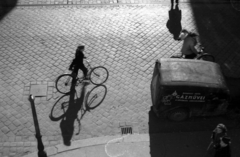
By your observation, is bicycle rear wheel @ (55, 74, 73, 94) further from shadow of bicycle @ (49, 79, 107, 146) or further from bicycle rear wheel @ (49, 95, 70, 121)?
bicycle rear wheel @ (49, 95, 70, 121)

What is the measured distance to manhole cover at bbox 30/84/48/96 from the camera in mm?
11781

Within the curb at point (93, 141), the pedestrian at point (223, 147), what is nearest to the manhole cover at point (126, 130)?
the curb at point (93, 141)

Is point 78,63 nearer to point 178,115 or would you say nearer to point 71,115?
point 71,115

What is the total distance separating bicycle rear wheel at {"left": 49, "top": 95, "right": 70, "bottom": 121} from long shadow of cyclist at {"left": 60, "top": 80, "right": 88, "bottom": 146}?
14 cm

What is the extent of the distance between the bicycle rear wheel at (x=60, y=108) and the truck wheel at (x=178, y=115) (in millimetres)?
3662

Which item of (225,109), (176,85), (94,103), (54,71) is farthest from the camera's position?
(54,71)

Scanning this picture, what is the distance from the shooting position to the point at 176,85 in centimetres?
992

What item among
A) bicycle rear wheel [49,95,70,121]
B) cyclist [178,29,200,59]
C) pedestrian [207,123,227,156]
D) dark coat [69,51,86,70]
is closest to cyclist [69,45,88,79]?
dark coat [69,51,86,70]

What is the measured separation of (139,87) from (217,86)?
10.1ft

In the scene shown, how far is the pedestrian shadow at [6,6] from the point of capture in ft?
51.0

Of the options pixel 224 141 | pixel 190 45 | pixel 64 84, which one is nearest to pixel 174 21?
pixel 190 45

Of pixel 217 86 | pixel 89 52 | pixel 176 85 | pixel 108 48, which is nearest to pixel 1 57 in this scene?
pixel 89 52

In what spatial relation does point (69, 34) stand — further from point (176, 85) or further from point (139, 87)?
point (176, 85)

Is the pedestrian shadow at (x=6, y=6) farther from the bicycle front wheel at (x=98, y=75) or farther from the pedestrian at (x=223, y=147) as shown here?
the pedestrian at (x=223, y=147)
